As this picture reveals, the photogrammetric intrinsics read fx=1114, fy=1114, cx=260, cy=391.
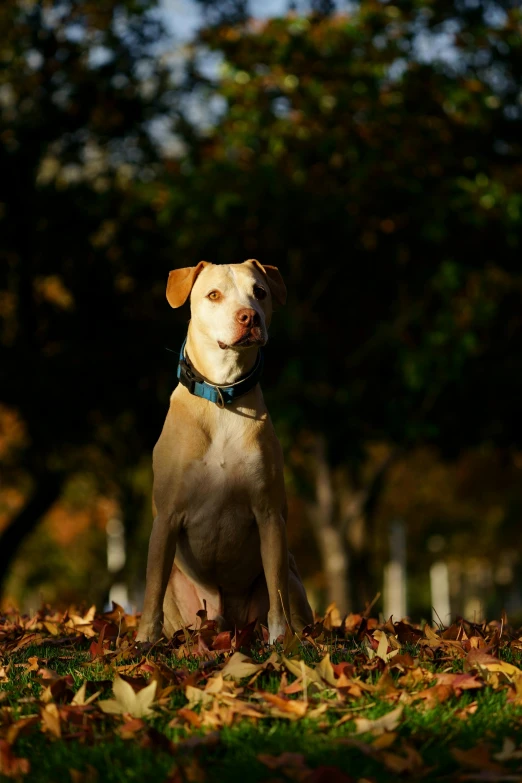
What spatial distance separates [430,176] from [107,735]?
15.6 meters

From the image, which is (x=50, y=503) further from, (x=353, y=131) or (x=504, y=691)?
(x=504, y=691)

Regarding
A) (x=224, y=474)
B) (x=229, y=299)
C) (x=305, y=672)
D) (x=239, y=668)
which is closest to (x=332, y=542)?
(x=224, y=474)

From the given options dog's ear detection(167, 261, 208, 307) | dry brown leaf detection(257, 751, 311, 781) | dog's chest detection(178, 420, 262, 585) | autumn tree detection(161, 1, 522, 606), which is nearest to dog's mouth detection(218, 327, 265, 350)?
dog's chest detection(178, 420, 262, 585)

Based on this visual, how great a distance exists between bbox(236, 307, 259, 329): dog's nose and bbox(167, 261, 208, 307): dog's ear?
54 cm

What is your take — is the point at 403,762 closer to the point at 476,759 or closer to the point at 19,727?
the point at 476,759

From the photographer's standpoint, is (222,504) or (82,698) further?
(222,504)

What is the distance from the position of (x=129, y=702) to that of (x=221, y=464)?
1.68 metres

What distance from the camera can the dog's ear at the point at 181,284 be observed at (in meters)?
6.11

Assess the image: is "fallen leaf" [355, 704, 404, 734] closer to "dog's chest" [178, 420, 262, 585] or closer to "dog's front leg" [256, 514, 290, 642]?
"dog's front leg" [256, 514, 290, 642]

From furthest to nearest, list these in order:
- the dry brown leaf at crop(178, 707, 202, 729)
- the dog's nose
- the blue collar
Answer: the blue collar, the dog's nose, the dry brown leaf at crop(178, 707, 202, 729)

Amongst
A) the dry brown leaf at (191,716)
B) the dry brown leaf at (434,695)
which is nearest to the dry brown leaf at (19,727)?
the dry brown leaf at (191,716)

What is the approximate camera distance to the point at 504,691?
4500 millimetres

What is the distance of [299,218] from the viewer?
18.5 meters

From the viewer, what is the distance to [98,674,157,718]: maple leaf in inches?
169
